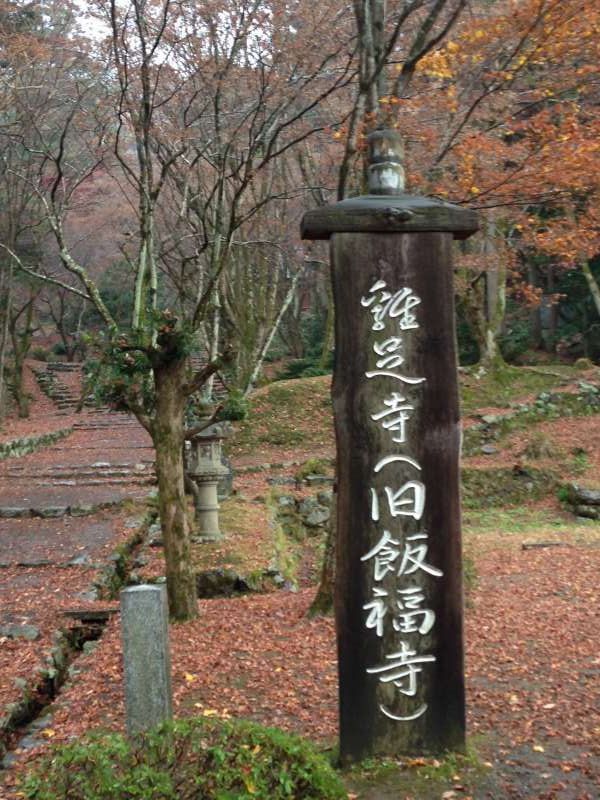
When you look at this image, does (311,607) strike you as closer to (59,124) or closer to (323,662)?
(323,662)

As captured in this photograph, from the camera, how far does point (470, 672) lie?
5715mm

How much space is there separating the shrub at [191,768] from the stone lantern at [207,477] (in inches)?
285

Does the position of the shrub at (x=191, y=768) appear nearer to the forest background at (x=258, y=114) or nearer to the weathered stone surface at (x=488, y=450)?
the forest background at (x=258, y=114)

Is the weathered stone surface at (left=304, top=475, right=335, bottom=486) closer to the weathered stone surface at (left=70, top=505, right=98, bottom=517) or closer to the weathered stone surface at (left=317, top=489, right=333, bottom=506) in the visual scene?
the weathered stone surface at (left=317, top=489, right=333, bottom=506)

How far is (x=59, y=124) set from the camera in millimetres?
12727

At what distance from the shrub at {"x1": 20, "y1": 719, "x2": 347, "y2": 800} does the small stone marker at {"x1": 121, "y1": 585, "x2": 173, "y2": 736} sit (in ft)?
2.84

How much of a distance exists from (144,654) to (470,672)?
2591 mm

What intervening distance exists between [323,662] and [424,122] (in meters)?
5.87

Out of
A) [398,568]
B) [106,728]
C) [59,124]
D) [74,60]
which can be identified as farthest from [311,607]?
[59,124]

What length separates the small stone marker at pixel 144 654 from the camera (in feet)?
13.4

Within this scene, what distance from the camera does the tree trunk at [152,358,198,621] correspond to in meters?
7.10

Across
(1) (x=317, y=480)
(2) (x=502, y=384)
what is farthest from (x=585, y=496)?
(2) (x=502, y=384)

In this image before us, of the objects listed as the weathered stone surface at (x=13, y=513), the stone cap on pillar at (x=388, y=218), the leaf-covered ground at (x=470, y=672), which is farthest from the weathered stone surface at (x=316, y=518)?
the stone cap on pillar at (x=388, y=218)

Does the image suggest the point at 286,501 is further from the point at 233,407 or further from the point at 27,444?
the point at 27,444
